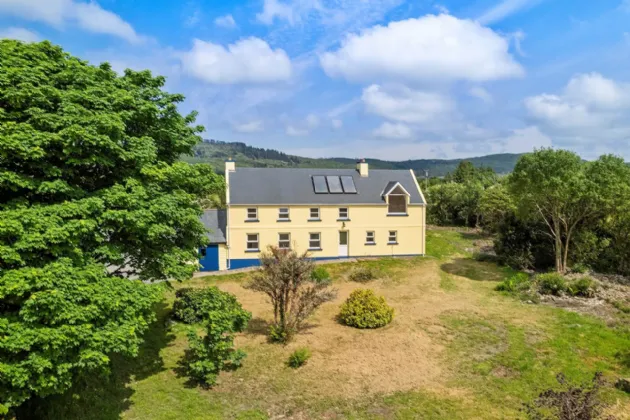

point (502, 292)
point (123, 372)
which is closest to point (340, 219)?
point (502, 292)

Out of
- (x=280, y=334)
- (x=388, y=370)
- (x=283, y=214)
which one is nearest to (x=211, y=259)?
(x=283, y=214)

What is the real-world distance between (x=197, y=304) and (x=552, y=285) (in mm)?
22215

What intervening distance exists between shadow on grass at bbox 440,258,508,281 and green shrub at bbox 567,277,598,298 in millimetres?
5144

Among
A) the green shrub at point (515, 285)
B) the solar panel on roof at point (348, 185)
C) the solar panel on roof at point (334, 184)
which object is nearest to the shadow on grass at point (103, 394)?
the green shrub at point (515, 285)

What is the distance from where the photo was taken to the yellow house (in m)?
33.2

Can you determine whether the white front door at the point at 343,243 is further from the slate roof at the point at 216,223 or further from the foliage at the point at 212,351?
the foliage at the point at 212,351

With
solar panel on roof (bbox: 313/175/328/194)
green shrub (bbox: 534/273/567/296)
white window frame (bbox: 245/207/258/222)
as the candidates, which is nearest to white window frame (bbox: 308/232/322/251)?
solar panel on roof (bbox: 313/175/328/194)

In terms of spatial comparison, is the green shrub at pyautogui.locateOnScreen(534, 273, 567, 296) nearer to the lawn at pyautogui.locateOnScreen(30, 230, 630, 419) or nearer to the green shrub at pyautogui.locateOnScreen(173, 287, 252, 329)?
the lawn at pyautogui.locateOnScreen(30, 230, 630, 419)

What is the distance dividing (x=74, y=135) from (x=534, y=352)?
63.0 ft

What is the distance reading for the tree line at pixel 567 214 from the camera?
25.3 metres

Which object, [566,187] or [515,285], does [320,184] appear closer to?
[515,285]

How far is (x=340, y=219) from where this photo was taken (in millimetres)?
35031

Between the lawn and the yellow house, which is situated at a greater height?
the yellow house

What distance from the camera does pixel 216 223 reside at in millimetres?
34281
